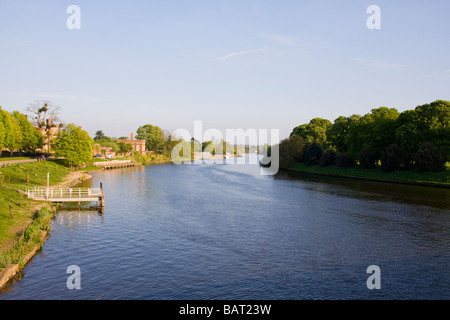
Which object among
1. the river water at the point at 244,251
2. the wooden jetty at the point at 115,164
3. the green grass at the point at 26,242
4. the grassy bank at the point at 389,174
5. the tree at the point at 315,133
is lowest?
the river water at the point at 244,251

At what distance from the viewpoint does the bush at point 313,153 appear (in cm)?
11144

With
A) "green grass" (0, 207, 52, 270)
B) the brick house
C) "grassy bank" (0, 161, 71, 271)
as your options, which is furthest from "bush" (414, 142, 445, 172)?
the brick house

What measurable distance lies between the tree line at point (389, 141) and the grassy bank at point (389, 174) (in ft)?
5.19

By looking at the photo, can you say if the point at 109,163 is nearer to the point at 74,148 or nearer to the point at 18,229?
the point at 74,148

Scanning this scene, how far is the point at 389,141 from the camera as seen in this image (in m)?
84.2

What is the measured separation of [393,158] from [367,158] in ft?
32.5

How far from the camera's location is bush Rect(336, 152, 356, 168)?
96.5 metres

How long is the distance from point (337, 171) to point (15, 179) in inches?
2981

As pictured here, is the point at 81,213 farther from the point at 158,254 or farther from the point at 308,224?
the point at 308,224

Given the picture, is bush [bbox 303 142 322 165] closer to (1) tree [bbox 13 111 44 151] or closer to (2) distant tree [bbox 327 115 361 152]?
(2) distant tree [bbox 327 115 361 152]

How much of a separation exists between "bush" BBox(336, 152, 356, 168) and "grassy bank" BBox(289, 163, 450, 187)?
1650 mm

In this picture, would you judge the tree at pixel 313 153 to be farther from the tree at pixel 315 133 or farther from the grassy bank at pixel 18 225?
the grassy bank at pixel 18 225

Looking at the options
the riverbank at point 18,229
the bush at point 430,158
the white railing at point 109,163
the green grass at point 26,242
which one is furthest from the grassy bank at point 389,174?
the white railing at point 109,163

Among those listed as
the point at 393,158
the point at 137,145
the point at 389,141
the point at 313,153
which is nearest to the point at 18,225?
the point at 393,158
